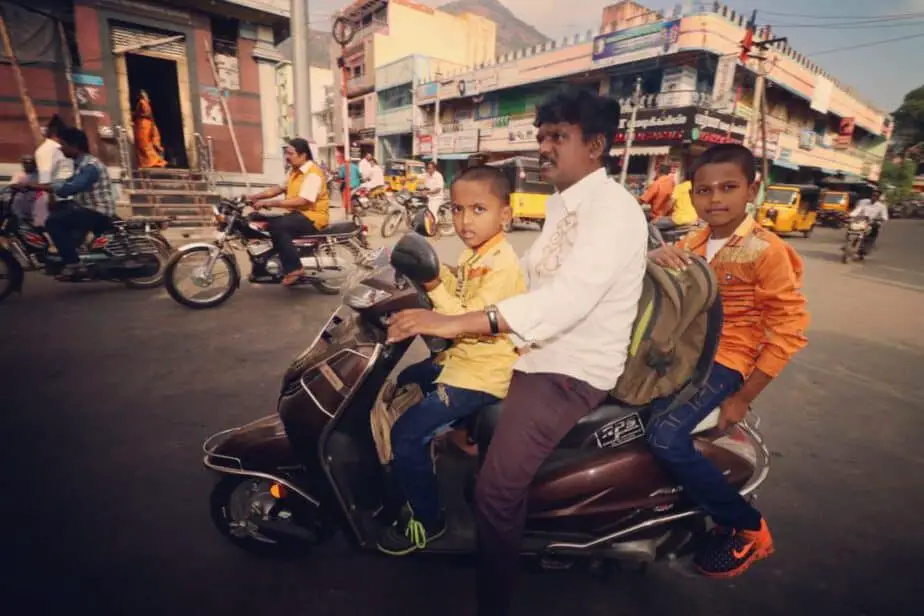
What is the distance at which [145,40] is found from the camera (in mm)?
11125

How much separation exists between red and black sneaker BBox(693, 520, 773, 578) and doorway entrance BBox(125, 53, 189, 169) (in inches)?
599

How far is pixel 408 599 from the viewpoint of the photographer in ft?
6.52

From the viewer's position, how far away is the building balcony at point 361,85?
128ft

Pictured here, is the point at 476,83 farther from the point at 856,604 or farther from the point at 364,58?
the point at 856,604

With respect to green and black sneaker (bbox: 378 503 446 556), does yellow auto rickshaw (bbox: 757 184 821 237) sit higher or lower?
higher

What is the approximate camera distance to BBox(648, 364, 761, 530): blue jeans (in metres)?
1.78

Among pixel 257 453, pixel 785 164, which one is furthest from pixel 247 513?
pixel 785 164

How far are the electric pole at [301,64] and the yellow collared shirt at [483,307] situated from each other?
31.9 ft

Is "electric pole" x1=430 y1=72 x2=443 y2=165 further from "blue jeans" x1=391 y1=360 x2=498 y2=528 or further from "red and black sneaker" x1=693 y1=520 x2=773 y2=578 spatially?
"red and black sneaker" x1=693 y1=520 x2=773 y2=578

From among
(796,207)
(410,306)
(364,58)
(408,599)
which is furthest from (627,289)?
(364,58)

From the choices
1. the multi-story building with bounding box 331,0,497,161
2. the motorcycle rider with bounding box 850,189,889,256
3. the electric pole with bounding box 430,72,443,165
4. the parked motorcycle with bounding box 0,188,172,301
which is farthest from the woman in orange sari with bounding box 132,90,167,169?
the multi-story building with bounding box 331,0,497,161

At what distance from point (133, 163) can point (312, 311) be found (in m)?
9.02

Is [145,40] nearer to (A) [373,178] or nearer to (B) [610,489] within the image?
(A) [373,178]

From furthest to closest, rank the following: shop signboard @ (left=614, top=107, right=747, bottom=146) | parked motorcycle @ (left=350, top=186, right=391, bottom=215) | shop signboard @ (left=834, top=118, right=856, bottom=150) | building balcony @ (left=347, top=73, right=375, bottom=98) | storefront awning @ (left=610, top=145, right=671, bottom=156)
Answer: building balcony @ (left=347, top=73, right=375, bottom=98), shop signboard @ (left=834, top=118, right=856, bottom=150), storefront awning @ (left=610, top=145, right=671, bottom=156), shop signboard @ (left=614, top=107, right=747, bottom=146), parked motorcycle @ (left=350, top=186, right=391, bottom=215)
